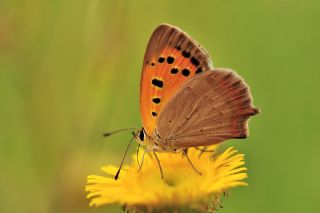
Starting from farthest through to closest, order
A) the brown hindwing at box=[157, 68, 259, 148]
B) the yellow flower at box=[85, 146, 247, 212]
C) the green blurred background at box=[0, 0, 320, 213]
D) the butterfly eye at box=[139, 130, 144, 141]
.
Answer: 1. the green blurred background at box=[0, 0, 320, 213]
2. the butterfly eye at box=[139, 130, 144, 141]
3. the brown hindwing at box=[157, 68, 259, 148]
4. the yellow flower at box=[85, 146, 247, 212]

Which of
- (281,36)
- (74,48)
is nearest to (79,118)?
(74,48)

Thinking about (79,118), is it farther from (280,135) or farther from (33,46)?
(280,135)

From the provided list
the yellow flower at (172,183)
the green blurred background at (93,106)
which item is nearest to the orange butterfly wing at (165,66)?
the yellow flower at (172,183)

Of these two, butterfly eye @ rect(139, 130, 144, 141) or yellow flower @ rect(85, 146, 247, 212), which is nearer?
yellow flower @ rect(85, 146, 247, 212)

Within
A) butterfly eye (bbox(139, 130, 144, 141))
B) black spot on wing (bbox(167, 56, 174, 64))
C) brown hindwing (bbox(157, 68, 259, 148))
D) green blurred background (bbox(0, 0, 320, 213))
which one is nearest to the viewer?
brown hindwing (bbox(157, 68, 259, 148))

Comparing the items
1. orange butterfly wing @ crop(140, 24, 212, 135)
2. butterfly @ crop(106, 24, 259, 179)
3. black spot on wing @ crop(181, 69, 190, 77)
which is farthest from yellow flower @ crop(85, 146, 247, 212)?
black spot on wing @ crop(181, 69, 190, 77)

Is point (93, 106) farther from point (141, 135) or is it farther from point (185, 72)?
point (185, 72)

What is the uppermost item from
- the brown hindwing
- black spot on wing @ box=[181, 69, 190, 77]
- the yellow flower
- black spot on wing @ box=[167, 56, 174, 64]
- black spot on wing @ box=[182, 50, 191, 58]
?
black spot on wing @ box=[182, 50, 191, 58]

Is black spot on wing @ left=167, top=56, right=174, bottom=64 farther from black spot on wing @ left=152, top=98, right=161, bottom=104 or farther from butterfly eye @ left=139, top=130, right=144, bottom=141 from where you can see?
butterfly eye @ left=139, top=130, right=144, bottom=141

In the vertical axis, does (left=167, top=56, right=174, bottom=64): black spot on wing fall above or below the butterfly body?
above
